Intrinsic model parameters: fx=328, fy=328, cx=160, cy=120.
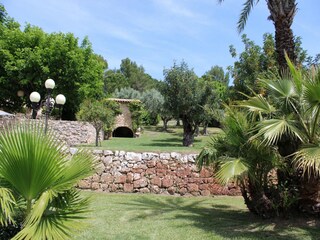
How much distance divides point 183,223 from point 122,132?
2917cm

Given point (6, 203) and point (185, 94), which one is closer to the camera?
point (6, 203)

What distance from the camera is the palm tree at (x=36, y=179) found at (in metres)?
3.55

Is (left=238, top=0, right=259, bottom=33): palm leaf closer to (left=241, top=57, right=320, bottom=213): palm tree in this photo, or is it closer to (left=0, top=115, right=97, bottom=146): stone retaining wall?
(left=241, top=57, right=320, bottom=213): palm tree

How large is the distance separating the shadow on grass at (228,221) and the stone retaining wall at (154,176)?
1.50 metres

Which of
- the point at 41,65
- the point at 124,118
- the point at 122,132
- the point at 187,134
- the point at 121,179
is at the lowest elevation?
the point at 121,179

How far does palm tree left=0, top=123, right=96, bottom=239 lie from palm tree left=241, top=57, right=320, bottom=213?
146 inches

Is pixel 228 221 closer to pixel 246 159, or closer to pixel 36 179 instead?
pixel 246 159

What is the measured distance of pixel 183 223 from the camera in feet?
24.0

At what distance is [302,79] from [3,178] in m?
5.53

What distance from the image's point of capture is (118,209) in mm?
8570

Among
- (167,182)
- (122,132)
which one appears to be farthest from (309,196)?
(122,132)

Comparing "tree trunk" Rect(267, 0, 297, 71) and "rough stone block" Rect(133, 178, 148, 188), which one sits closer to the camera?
"tree trunk" Rect(267, 0, 297, 71)

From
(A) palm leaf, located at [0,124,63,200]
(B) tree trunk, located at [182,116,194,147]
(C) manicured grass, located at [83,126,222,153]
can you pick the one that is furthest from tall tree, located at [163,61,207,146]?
(A) palm leaf, located at [0,124,63,200]

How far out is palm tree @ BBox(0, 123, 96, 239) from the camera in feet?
11.7
